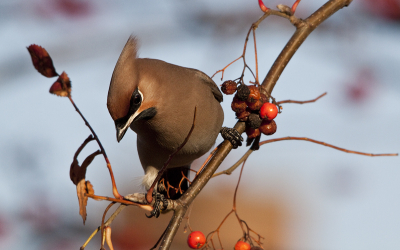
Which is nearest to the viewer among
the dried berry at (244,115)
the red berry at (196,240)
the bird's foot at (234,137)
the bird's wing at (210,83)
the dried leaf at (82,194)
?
the dried leaf at (82,194)

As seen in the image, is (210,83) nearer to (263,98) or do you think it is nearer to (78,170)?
(263,98)

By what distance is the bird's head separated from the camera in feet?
8.96

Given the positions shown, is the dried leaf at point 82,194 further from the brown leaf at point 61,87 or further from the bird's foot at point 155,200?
the brown leaf at point 61,87

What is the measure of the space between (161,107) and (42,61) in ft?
4.64

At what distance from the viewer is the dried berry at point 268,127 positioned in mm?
2648

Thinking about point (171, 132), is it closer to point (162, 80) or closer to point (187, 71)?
point (162, 80)

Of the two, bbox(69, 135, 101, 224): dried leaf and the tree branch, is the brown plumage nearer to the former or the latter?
the tree branch

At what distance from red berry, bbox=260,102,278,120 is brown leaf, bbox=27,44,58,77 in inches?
50.1

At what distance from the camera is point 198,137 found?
3.34 metres

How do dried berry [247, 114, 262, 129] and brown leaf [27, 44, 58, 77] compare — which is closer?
brown leaf [27, 44, 58, 77]

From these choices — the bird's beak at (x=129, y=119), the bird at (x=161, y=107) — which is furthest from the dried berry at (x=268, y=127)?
the bird's beak at (x=129, y=119)

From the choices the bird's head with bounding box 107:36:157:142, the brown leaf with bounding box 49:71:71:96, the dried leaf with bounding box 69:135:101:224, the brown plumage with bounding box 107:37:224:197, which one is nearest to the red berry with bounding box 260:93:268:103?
the brown plumage with bounding box 107:37:224:197

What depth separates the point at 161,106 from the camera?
3.12m

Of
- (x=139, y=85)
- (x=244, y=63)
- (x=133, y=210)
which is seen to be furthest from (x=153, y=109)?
(x=133, y=210)
